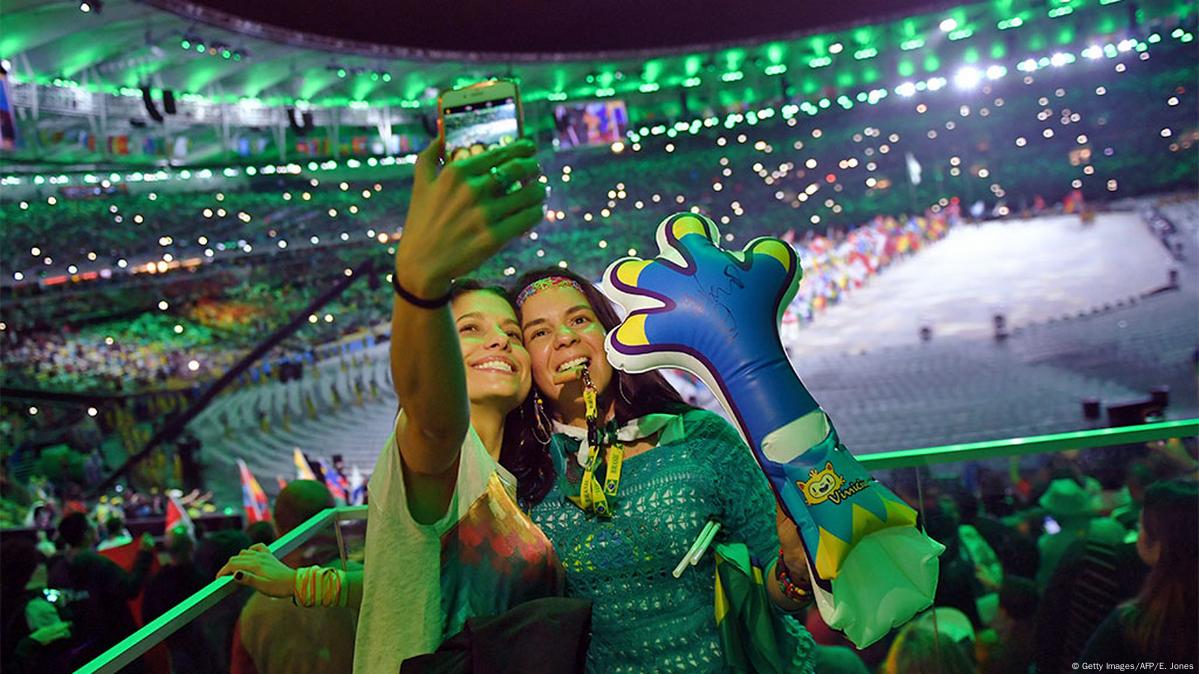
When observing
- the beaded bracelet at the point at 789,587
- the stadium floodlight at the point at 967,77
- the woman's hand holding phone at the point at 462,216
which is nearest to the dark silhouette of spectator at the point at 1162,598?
the beaded bracelet at the point at 789,587

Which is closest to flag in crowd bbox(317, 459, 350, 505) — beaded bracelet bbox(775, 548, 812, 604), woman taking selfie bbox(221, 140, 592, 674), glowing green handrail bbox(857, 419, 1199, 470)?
glowing green handrail bbox(857, 419, 1199, 470)

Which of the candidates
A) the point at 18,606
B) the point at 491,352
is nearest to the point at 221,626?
the point at 491,352

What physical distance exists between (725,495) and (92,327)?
38.4 ft

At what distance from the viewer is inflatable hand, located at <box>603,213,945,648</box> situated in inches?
44.3

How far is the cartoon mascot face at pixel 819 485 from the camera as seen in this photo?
115cm

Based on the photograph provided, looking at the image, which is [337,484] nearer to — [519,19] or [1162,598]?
[519,19]

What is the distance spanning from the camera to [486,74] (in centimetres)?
1108

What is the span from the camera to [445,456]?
1083 mm

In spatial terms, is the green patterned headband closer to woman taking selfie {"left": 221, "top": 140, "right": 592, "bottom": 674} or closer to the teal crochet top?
woman taking selfie {"left": 221, "top": 140, "right": 592, "bottom": 674}

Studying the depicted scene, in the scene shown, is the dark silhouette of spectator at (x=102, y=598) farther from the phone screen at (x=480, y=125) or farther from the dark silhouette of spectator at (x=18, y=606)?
the phone screen at (x=480, y=125)

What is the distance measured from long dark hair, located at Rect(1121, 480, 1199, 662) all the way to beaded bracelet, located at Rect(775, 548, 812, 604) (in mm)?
1297

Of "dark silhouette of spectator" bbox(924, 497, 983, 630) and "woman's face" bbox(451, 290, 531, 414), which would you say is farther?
"dark silhouette of spectator" bbox(924, 497, 983, 630)

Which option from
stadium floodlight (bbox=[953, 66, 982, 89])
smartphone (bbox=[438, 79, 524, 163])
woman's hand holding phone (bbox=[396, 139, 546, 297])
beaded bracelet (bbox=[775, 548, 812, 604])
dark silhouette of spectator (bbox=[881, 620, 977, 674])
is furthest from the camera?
stadium floodlight (bbox=[953, 66, 982, 89])

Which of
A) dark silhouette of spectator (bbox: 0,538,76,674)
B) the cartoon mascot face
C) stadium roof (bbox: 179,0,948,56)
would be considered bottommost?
dark silhouette of spectator (bbox: 0,538,76,674)
